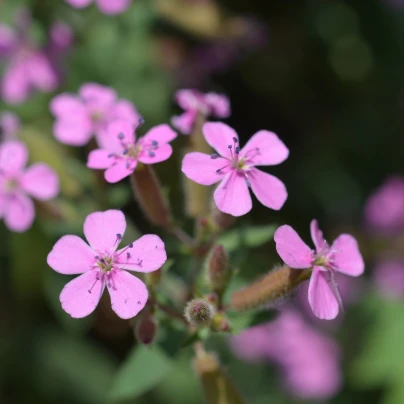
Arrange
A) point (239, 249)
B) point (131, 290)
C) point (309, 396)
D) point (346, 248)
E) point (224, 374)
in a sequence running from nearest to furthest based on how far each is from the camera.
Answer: point (131, 290), point (346, 248), point (224, 374), point (239, 249), point (309, 396)

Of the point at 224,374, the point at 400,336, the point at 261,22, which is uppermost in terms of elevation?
the point at 261,22

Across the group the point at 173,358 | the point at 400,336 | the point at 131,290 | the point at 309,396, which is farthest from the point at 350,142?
the point at 131,290

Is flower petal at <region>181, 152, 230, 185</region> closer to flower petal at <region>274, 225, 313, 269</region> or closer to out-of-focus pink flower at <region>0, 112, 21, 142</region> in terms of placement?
flower petal at <region>274, 225, 313, 269</region>

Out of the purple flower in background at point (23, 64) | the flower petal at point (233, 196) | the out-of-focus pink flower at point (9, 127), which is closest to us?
the flower petal at point (233, 196)

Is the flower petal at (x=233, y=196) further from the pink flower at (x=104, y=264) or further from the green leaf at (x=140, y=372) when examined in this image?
the green leaf at (x=140, y=372)

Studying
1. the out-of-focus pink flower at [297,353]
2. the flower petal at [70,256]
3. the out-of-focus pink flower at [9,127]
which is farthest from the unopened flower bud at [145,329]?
the out-of-focus pink flower at [297,353]

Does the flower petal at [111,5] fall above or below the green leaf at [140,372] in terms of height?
above

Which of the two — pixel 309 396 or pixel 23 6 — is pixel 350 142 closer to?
pixel 309 396
